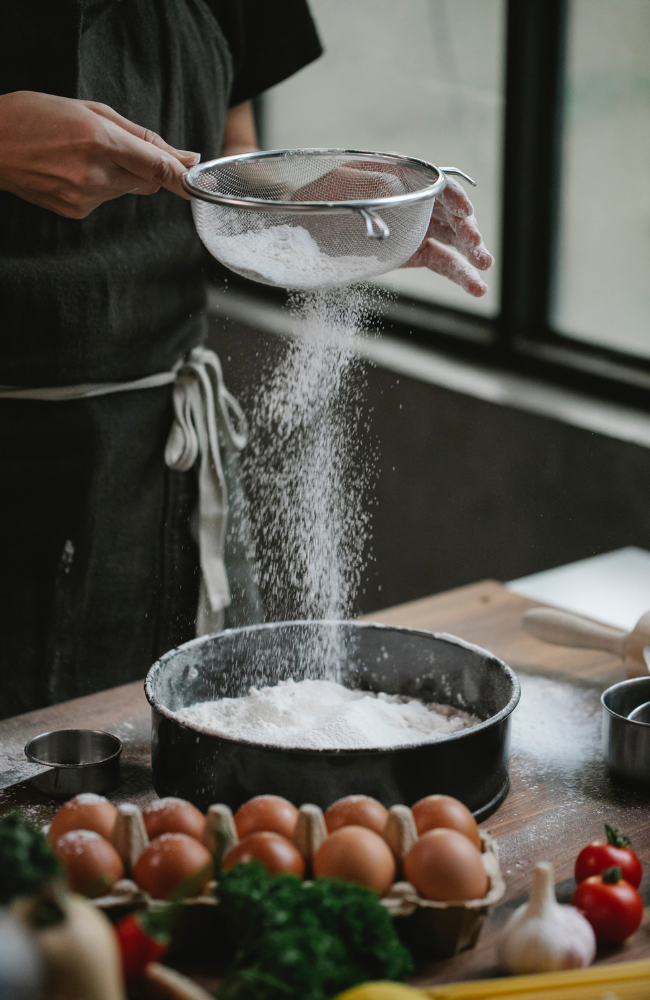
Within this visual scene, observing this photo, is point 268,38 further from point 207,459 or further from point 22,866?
point 22,866

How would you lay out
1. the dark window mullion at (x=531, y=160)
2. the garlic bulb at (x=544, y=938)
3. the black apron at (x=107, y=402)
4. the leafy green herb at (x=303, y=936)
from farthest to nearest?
the dark window mullion at (x=531, y=160)
the black apron at (x=107, y=402)
the garlic bulb at (x=544, y=938)
the leafy green herb at (x=303, y=936)

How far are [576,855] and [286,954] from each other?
41cm

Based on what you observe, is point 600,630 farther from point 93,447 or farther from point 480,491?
point 480,491

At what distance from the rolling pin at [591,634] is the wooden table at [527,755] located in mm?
37

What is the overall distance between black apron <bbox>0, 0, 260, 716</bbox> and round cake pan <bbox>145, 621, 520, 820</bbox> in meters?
0.39

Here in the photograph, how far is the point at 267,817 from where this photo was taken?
2.78 feet

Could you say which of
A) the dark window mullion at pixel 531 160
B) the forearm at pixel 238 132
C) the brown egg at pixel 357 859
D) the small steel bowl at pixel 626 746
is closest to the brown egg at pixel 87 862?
the brown egg at pixel 357 859

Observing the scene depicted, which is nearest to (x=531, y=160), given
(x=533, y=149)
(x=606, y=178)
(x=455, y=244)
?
(x=533, y=149)

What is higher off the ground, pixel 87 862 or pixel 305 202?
pixel 305 202

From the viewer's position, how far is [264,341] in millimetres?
2998

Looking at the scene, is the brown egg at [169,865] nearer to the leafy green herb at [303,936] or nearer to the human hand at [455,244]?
the leafy green herb at [303,936]

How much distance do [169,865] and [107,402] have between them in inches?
32.1

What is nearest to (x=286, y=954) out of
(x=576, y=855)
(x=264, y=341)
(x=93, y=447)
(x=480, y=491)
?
(x=576, y=855)

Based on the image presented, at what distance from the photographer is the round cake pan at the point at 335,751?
92cm
